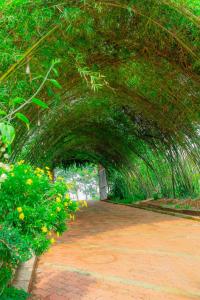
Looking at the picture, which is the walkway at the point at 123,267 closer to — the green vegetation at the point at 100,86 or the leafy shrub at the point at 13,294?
the leafy shrub at the point at 13,294

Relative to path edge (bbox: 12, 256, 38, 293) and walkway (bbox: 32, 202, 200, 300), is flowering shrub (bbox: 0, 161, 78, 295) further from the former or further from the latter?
walkway (bbox: 32, 202, 200, 300)

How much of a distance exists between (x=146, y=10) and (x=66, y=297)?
3.76m

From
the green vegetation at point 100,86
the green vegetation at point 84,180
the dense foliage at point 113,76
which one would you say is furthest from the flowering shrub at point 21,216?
the green vegetation at point 84,180

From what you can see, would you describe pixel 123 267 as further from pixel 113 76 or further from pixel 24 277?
pixel 113 76

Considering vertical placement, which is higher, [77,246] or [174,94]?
[174,94]

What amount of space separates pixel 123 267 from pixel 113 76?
4624mm

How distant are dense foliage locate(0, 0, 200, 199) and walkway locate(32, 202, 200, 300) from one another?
5.08ft

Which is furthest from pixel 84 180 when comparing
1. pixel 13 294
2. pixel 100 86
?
pixel 13 294

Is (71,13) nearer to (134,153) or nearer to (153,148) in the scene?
(153,148)

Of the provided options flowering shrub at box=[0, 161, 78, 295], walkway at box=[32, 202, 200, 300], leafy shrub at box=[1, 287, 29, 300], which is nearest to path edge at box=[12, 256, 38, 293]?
walkway at box=[32, 202, 200, 300]

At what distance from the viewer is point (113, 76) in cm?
761

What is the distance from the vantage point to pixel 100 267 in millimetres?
3871

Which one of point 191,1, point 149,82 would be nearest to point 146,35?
point 191,1

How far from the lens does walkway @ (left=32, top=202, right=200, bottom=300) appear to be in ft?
9.85
